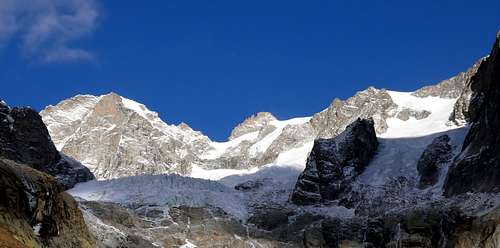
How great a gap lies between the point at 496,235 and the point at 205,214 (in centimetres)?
9230

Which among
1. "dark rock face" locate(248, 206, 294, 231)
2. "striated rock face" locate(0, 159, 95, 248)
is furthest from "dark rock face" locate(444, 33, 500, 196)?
"striated rock face" locate(0, 159, 95, 248)

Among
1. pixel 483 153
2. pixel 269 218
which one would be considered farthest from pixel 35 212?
pixel 269 218

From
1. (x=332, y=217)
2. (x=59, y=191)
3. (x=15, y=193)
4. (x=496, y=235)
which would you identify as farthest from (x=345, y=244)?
(x=15, y=193)

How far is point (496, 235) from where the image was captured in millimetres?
107688

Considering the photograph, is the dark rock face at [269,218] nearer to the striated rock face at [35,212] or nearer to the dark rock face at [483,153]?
the dark rock face at [483,153]

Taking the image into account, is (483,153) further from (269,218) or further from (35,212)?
(35,212)

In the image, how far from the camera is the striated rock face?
48375mm

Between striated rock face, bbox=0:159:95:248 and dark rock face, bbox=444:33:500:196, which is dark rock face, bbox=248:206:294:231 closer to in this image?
dark rock face, bbox=444:33:500:196

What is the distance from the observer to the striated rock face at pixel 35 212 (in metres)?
48.4

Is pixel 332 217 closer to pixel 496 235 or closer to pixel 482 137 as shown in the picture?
pixel 482 137

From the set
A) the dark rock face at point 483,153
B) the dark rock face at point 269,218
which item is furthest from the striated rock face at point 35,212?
the dark rock face at point 269,218

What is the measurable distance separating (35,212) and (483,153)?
126595 mm

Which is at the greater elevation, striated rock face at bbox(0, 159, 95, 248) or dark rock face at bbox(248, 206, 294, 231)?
dark rock face at bbox(248, 206, 294, 231)

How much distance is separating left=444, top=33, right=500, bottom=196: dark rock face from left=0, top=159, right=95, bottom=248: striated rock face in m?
98.2
